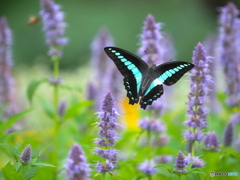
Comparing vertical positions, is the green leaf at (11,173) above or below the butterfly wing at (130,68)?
below

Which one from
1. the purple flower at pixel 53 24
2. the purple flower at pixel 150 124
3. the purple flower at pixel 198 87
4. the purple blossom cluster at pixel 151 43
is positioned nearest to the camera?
the purple flower at pixel 198 87

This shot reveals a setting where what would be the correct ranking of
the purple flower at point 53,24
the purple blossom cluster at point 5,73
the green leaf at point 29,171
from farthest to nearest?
the purple blossom cluster at point 5,73
the purple flower at point 53,24
the green leaf at point 29,171

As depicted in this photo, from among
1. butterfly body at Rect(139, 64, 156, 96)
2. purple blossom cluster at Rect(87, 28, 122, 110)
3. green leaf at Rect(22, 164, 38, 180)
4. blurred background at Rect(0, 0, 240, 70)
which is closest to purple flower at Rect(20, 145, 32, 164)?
green leaf at Rect(22, 164, 38, 180)

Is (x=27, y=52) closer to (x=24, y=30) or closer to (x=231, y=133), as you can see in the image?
(x=24, y=30)

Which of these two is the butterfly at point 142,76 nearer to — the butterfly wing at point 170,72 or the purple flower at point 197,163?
the butterfly wing at point 170,72

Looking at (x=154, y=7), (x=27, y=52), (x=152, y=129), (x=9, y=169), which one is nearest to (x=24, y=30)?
(x=27, y=52)

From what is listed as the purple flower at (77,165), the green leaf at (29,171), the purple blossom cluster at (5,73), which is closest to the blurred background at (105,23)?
the purple blossom cluster at (5,73)
